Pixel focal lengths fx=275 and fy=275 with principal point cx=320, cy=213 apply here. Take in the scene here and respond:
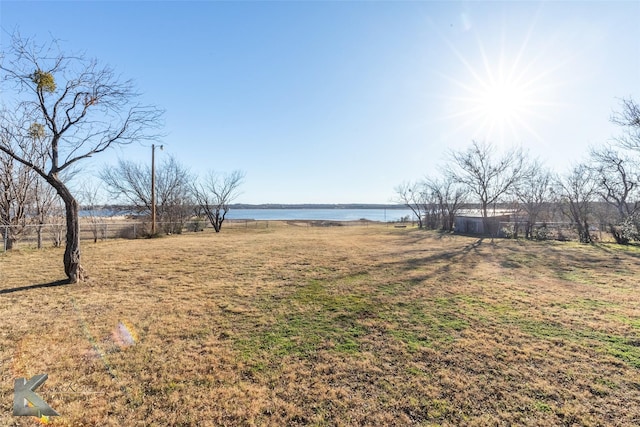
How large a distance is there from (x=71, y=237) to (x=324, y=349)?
253 inches

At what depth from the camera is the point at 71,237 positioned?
6.25 m

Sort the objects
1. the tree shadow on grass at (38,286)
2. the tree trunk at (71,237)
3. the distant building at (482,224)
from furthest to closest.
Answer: the distant building at (482,224) → the tree trunk at (71,237) → the tree shadow on grass at (38,286)

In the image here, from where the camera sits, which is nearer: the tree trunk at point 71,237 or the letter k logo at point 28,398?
the letter k logo at point 28,398

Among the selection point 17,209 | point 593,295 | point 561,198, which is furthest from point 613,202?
A: point 17,209

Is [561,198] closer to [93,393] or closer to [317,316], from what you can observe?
[317,316]

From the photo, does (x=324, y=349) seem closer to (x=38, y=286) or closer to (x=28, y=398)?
(x=28, y=398)

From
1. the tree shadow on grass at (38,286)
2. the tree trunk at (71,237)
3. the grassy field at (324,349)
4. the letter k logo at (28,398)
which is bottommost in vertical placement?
the grassy field at (324,349)

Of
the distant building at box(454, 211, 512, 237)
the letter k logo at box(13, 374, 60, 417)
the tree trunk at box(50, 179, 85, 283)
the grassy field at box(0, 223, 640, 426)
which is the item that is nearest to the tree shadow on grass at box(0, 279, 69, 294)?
the grassy field at box(0, 223, 640, 426)

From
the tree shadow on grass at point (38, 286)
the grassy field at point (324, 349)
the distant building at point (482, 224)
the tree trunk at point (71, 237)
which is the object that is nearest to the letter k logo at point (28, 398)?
the grassy field at point (324, 349)

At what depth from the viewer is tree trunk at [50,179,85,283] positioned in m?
6.29

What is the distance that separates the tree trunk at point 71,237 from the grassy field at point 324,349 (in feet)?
1.22

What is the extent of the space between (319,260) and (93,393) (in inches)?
299

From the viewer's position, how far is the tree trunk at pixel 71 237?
6289 millimetres

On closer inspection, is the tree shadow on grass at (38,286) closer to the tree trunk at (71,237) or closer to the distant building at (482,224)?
the tree trunk at (71,237)
